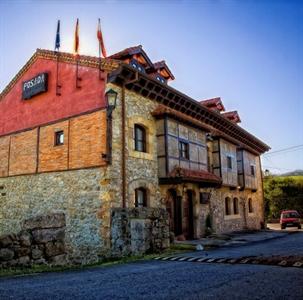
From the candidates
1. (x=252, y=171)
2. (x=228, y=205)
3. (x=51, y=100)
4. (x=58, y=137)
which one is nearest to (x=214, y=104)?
(x=252, y=171)

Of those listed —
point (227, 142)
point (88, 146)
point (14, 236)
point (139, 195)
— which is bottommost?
point (14, 236)

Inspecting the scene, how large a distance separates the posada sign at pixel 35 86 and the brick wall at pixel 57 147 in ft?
5.90

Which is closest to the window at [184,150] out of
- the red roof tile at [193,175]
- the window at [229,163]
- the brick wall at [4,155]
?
the red roof tile at [193,175]

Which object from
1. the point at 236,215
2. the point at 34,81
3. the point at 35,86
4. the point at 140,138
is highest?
the point at 34,81

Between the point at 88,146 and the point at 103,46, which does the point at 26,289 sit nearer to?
the point at 88,146

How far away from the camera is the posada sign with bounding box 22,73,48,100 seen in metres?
14.9

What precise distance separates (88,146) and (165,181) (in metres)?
3.61

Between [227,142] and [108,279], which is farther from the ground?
[227,142]

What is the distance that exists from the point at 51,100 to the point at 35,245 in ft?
25.6

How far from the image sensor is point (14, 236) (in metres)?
8.28

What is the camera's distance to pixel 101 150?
39.2ft

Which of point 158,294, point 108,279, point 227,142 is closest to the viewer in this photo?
point 158,294

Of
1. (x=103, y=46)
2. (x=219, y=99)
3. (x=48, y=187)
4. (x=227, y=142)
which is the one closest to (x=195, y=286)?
(x=48, y=187)

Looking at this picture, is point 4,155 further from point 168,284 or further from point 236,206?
point 236,206
